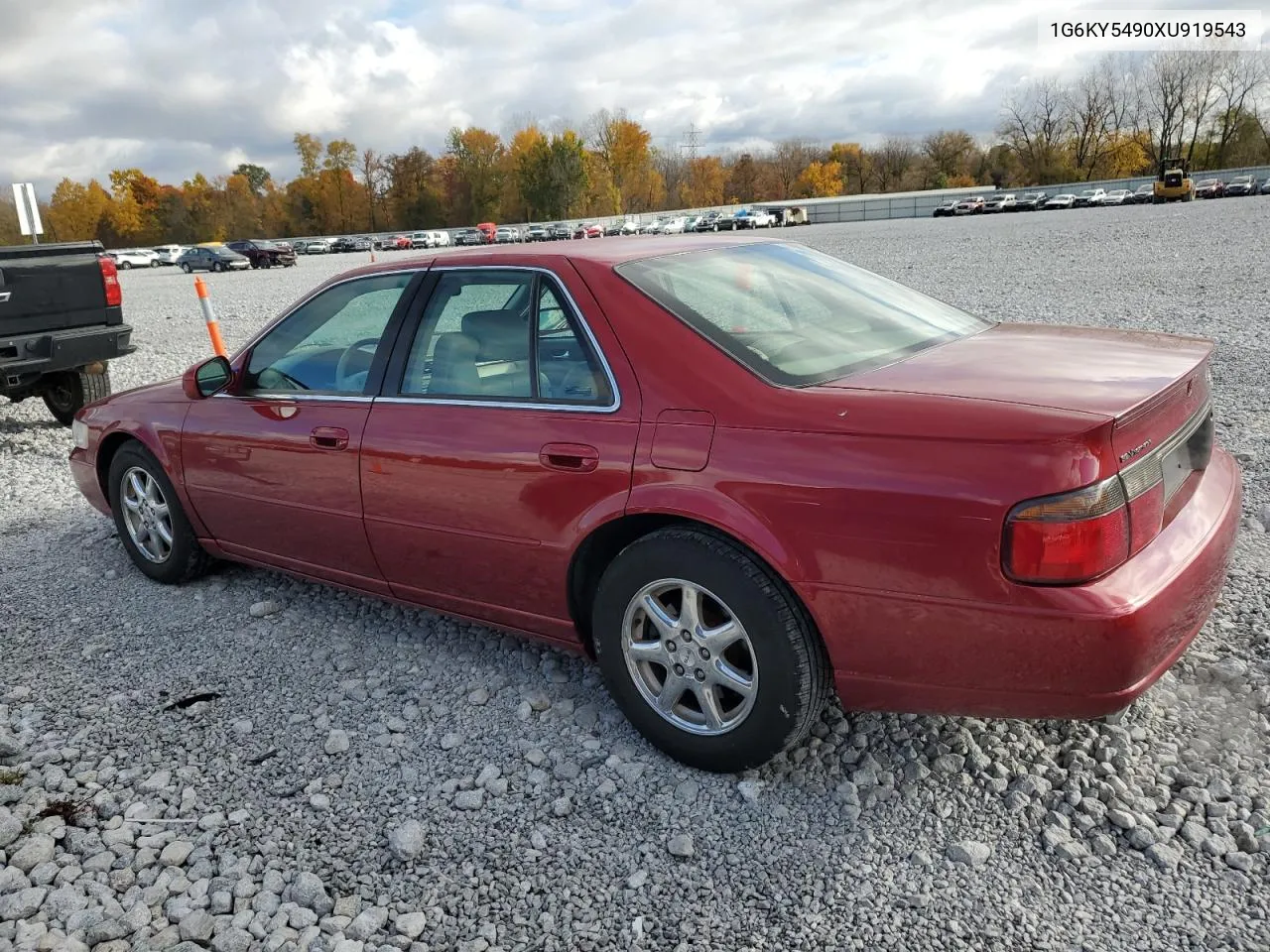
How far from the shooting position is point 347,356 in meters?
3.89

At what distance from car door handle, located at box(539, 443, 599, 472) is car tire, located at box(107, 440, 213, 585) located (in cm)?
239

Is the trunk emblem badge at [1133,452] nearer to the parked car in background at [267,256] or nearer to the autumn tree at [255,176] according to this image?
the parked car in background at [267,256]

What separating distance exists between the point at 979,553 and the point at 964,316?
157 cm

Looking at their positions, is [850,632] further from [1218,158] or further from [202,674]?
[1218,158]

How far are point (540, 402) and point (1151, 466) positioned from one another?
177 centimetres

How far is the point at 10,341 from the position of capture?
25.1ft

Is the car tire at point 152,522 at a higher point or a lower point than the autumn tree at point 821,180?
lower

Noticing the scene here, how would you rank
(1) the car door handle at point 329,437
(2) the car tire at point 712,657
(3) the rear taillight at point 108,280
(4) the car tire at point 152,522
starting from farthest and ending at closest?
(3) the rear taillight at point 108,280, (4) the car tire at point 152,522, (1) the car door handle at point 329,437, (2) the car tire at point 712,657

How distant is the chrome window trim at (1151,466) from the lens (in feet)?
7.77

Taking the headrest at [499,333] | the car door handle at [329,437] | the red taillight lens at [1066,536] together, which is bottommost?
the red taillight lens at [1066,536]

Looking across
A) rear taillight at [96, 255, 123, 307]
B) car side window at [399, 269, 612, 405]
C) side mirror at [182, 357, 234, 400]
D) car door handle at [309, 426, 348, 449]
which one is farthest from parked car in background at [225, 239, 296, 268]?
car side window at [399, 269, 612, 405]

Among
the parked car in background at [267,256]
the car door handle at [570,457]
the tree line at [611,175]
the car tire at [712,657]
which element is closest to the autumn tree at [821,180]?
the tree line at [611,175]

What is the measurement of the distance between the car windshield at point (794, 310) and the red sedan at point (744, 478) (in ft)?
0.05

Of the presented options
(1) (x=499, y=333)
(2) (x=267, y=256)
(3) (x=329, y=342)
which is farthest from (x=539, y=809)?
(2) (x=267, y=256)
